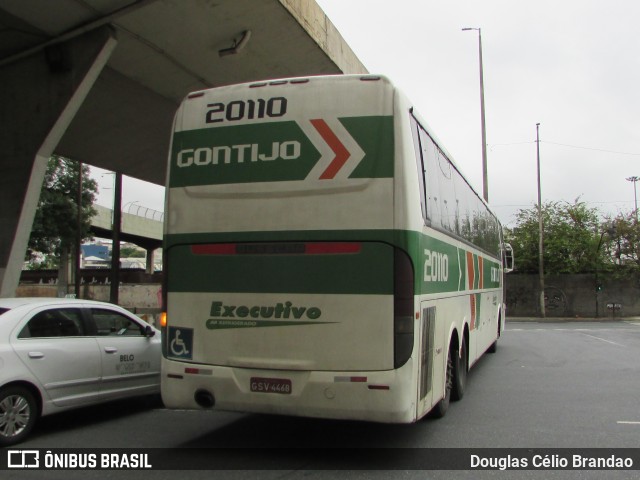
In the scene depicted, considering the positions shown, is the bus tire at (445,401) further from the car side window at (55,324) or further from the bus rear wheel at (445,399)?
the car side window at (55,324)

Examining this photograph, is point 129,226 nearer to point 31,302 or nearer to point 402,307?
point 31,302

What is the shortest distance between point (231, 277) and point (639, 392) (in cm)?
754

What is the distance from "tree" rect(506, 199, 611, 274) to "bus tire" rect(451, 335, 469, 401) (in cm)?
3143

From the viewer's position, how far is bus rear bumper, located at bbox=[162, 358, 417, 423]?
5.39 meters

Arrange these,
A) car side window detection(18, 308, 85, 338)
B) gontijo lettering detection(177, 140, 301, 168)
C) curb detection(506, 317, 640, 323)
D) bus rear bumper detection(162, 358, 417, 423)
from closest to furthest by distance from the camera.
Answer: bus rear bumper detection(162, 358, 417, 423)
gontijo lettering detection(177, 140, 301, 168)
car side window detection(18, 308, 85, 338)
curb detection(506, 317, 640, 323)

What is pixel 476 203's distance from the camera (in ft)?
36.4

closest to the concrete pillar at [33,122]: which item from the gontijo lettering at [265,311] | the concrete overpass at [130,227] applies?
the gontijo lettering at [265,311]

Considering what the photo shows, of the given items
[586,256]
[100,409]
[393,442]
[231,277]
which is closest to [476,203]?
[393,442]

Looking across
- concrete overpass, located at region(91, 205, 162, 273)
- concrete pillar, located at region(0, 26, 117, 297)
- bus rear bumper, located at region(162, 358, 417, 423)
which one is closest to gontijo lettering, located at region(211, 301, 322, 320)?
bus rear bumper, located at region(162, 358, 417, 423)

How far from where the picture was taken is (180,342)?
614cm

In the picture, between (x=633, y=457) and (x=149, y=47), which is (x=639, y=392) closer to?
(x=633, y=457)

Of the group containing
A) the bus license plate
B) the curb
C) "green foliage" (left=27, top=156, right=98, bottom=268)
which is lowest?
the curb

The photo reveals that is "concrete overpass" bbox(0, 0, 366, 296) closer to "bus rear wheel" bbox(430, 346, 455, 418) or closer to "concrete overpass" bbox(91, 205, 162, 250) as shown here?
"bus rear wheel" bbox(430, 346, 455, 418)

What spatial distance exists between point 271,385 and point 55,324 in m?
3.12
